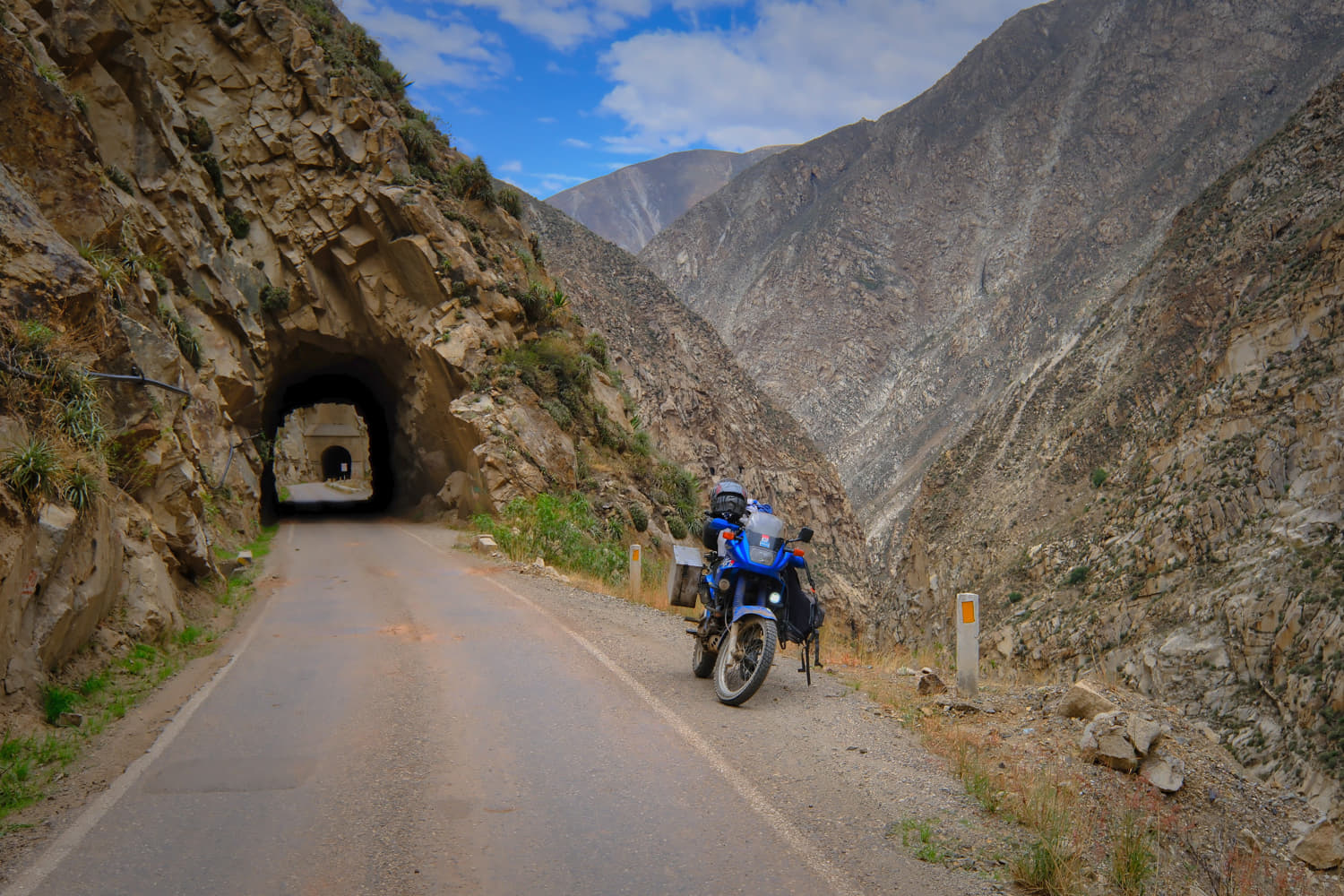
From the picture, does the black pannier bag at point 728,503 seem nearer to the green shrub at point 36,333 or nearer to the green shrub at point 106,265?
the green shrub at point 36,333

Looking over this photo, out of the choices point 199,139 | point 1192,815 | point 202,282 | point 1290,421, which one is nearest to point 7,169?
point 202,282

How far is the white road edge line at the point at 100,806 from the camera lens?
3.80 meters

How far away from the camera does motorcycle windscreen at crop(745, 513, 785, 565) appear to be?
6801mm

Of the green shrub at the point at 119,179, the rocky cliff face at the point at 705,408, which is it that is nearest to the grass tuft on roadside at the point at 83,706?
the green shrub at the point at 119,179

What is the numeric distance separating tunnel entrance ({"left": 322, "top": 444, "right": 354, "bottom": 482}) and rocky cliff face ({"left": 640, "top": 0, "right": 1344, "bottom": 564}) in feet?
134

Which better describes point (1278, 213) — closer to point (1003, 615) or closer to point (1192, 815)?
point (1003, 615)

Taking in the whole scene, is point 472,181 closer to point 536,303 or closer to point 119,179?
point 536,303

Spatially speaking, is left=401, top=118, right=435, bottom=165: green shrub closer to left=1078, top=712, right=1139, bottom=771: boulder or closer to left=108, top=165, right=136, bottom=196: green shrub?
left=108, top=165, right=136, bottom=196: green shrub

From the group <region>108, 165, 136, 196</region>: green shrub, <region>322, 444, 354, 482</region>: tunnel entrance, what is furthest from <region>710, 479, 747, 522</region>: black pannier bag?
<region>322, 444, 354, 482</region>: tunnel entrance

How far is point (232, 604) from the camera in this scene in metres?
11.0

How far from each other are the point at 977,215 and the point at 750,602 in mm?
94661

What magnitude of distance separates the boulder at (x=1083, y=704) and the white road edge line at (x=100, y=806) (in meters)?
6.62

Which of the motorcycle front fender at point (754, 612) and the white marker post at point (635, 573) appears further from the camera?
the white marker post at point (635, 573)

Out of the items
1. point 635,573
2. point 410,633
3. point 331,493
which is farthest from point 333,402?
point 410,633
